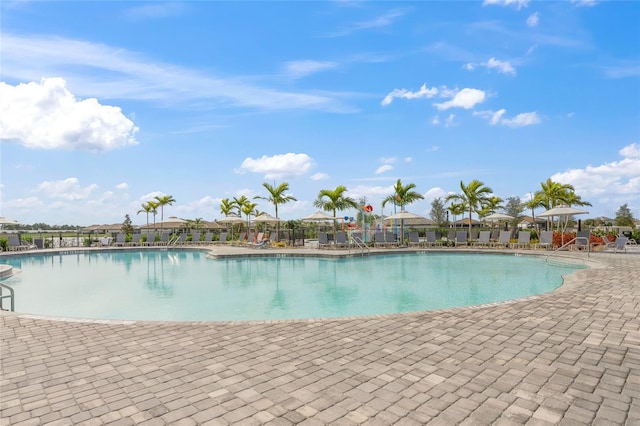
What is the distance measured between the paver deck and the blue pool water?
101 inches

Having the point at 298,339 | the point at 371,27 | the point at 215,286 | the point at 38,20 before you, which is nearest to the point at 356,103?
the point at 371,27

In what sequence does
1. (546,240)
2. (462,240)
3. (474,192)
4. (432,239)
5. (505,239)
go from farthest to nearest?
(474,192)
(432,239)
(462,240)
(505,239)
(546,240)

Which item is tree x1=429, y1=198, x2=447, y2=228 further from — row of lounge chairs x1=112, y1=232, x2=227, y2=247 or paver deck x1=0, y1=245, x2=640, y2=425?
paver deck x1=0, y1=245, x2=640, y2=425

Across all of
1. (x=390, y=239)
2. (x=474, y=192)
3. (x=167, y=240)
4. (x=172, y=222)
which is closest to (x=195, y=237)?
(x=167, y=240)

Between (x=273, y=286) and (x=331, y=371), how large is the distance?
7135 mm

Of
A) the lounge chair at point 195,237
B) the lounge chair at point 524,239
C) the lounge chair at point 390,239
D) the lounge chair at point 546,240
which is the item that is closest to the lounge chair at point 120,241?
the lounge chair at point 195,237

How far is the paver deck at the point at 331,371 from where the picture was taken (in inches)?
102

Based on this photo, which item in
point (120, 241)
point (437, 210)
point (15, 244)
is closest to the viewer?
point (15, 244)

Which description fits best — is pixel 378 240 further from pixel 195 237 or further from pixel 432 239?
pixel 195 237

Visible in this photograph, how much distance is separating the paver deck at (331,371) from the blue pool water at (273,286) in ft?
8.39

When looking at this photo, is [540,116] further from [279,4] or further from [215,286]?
[215,286]

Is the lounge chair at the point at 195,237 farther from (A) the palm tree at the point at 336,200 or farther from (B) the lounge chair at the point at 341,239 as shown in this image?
Answer: (B) the lounge chair at the point at 341,239

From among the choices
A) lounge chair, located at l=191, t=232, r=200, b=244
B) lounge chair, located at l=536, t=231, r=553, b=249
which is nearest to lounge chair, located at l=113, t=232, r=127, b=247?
lounge chair, located at l=191, t=232, r=200, b=244

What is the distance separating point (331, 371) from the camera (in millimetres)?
3283
